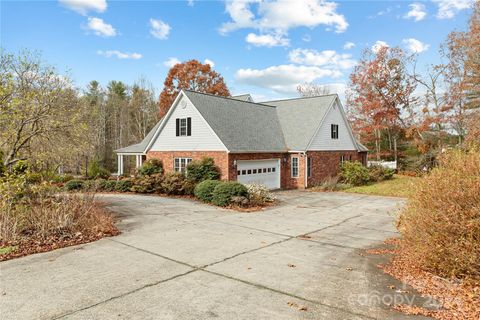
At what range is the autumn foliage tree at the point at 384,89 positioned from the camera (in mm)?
33250

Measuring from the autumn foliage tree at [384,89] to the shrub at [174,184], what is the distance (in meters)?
23.5

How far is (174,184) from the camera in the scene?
1791 centimetres

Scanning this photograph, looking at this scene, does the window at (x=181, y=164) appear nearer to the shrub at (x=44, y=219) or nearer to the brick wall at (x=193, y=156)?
the brick wall at (x=193, y=156)

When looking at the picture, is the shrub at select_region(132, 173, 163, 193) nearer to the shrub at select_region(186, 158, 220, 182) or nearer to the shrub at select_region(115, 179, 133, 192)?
the shrub at select_region(115, 179, 133, 192)

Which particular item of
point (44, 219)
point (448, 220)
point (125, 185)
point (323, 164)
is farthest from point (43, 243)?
point (323, 164)

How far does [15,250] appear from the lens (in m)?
7.41

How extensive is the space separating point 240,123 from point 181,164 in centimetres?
485

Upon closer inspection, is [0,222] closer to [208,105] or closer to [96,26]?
[96,26]

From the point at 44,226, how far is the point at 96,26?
40.1ft

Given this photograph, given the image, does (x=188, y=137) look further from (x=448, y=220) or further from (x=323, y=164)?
(x=448, y=220)

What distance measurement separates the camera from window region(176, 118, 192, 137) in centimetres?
2020

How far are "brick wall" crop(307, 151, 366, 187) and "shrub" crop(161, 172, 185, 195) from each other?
370 inches

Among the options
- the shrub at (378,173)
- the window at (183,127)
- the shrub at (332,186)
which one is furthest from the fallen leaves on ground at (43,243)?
the shrub at (378,173)

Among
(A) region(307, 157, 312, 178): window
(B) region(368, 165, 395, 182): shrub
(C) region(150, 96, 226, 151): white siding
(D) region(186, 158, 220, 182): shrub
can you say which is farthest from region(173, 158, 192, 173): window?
(B) region(368, 165, 395, 182): shrub
